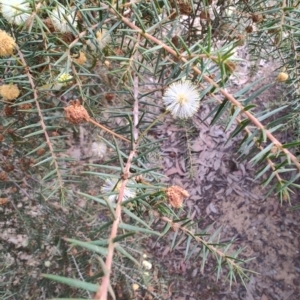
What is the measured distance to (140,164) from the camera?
60 cm

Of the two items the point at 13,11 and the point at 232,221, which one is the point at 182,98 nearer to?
the point at 13,11

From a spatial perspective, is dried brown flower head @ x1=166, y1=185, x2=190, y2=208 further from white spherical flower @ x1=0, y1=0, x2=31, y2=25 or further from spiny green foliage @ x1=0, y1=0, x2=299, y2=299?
white spherical flower @ x1=0, y1=0, x2=31, y2=25

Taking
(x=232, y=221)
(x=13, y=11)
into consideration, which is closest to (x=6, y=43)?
(x=13, y=11)

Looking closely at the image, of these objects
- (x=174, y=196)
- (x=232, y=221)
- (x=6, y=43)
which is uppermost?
(x=6, y=43)

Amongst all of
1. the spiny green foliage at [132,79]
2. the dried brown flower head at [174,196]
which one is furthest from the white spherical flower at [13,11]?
the dried brown flower head at [174,196]


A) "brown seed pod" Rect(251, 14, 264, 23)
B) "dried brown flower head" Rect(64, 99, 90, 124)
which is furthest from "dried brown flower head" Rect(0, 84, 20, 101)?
"brown seed pod" Rect(251, 14, 264, 23)

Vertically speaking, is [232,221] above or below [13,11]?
below

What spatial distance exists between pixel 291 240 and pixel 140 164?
58.3 inches

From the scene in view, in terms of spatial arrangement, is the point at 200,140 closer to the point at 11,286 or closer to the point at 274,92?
the point at 274,92

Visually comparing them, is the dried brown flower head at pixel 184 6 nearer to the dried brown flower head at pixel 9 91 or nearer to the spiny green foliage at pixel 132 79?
the spiny green foliage at pixel 132 79

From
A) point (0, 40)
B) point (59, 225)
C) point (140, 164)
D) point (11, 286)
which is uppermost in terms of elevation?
point (0, 40)

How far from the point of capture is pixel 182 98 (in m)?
0.54

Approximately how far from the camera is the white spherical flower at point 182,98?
0.54m

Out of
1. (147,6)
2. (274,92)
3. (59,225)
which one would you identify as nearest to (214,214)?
(274,92)
